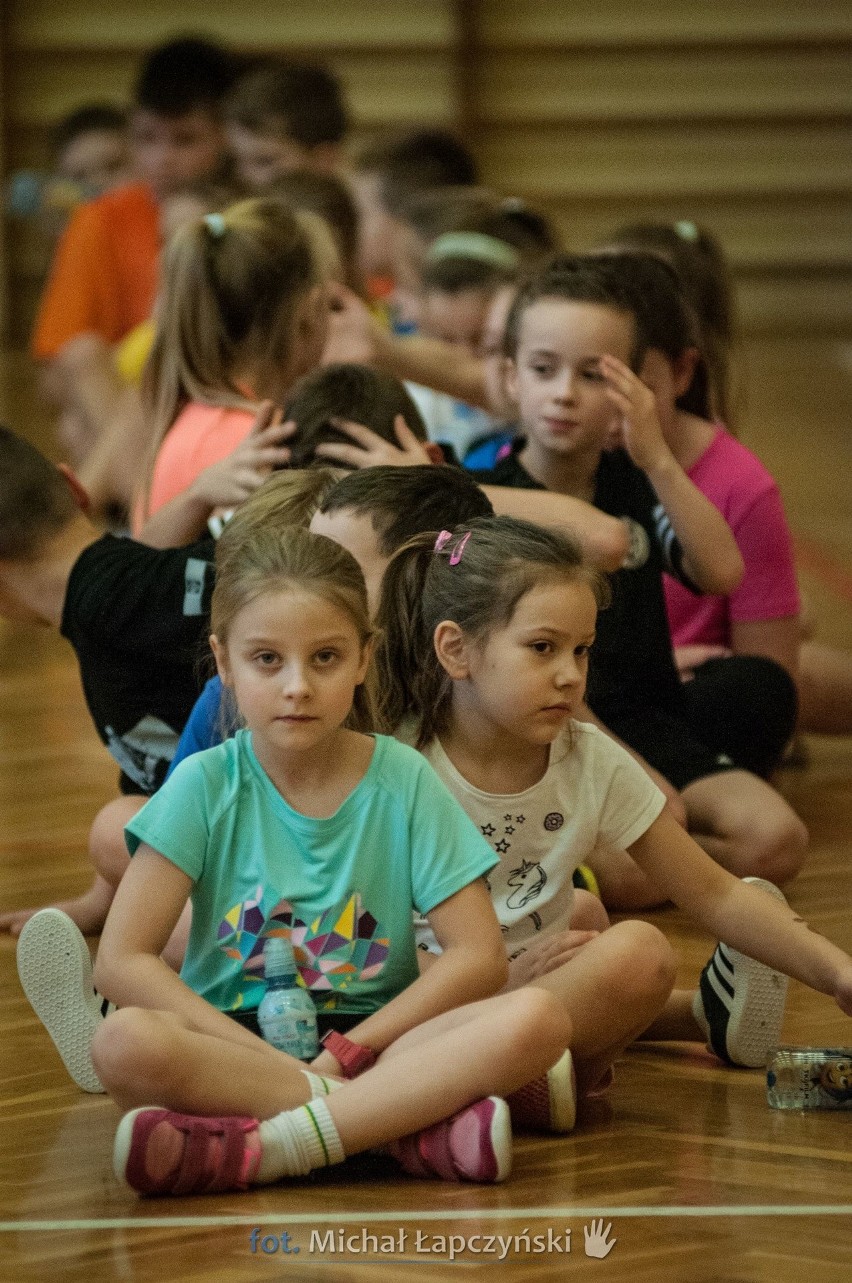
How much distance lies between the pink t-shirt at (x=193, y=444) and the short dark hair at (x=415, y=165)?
256 centimetres

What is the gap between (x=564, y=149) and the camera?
10.4 metres

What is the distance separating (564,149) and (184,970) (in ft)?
29.9

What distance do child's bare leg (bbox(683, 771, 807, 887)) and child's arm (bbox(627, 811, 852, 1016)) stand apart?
771mm

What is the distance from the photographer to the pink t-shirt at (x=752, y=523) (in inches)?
120

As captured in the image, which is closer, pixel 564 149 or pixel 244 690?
pixel 244 690

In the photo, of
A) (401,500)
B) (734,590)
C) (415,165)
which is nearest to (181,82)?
(415,165)

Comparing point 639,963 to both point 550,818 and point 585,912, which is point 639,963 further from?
point 585,912

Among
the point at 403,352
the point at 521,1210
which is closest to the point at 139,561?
Answer: the point at 521,1210

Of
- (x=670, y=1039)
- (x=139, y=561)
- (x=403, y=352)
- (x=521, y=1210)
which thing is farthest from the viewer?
(x=403, y=352)

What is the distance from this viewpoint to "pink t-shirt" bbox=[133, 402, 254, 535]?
9.45 ft

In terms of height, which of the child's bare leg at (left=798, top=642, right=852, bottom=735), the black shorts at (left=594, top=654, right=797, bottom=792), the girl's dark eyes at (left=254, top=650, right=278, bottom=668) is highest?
the girl's dark eyes at (left=254, top=650, right=278, bottom=668)

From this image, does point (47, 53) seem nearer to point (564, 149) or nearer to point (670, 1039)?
point (564, 149)

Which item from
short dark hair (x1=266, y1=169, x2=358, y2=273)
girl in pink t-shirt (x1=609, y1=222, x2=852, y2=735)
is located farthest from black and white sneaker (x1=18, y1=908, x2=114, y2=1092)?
short dark hair (x1=266, y1=169, x2=358, y2=273)

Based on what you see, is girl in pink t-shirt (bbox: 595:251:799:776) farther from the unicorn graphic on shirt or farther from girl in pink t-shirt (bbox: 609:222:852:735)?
the unicorn graphic on shirt
